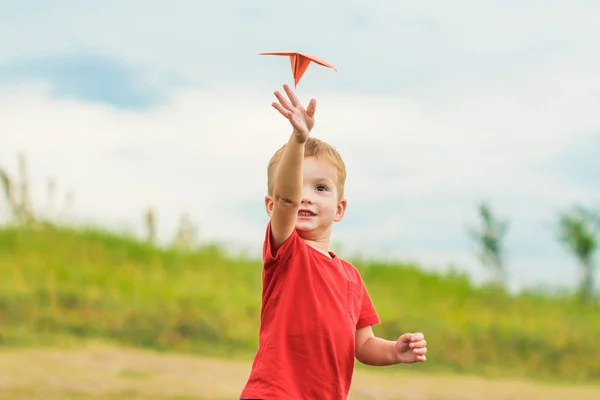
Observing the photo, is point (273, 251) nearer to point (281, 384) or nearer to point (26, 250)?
point (281, 384)

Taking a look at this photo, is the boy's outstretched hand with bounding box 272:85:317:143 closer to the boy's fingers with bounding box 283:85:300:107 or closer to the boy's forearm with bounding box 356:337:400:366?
the boy's fingers with bounding box 283:85:300:107

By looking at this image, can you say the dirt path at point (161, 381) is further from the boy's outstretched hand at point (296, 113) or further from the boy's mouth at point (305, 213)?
the boy's outstretched hand at point (296, 113)

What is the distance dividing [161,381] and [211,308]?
1.54 m

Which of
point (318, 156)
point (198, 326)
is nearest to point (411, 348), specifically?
point (318, 156)

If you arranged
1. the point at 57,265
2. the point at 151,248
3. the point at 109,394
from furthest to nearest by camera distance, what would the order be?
the point at 151,248 < the point at 57,265 < the point at 109,394

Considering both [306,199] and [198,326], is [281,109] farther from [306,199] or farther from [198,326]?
[198,326]


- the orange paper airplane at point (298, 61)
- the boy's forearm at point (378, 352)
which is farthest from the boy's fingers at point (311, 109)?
the boy's forearm at point (378, 352)

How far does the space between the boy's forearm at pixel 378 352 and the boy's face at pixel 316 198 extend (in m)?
0.44

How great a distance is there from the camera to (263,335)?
2461 millimetres

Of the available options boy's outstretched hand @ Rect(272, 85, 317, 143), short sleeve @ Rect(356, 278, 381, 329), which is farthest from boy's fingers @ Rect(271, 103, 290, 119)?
short sleeve @ Rect(356, 278, 381, 329)

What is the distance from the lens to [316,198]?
8.14ft

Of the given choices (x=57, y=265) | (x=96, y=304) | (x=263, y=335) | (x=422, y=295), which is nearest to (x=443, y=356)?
(x=422, y=295)

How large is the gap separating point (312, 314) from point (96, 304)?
486 cm

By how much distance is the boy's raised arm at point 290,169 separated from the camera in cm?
221
